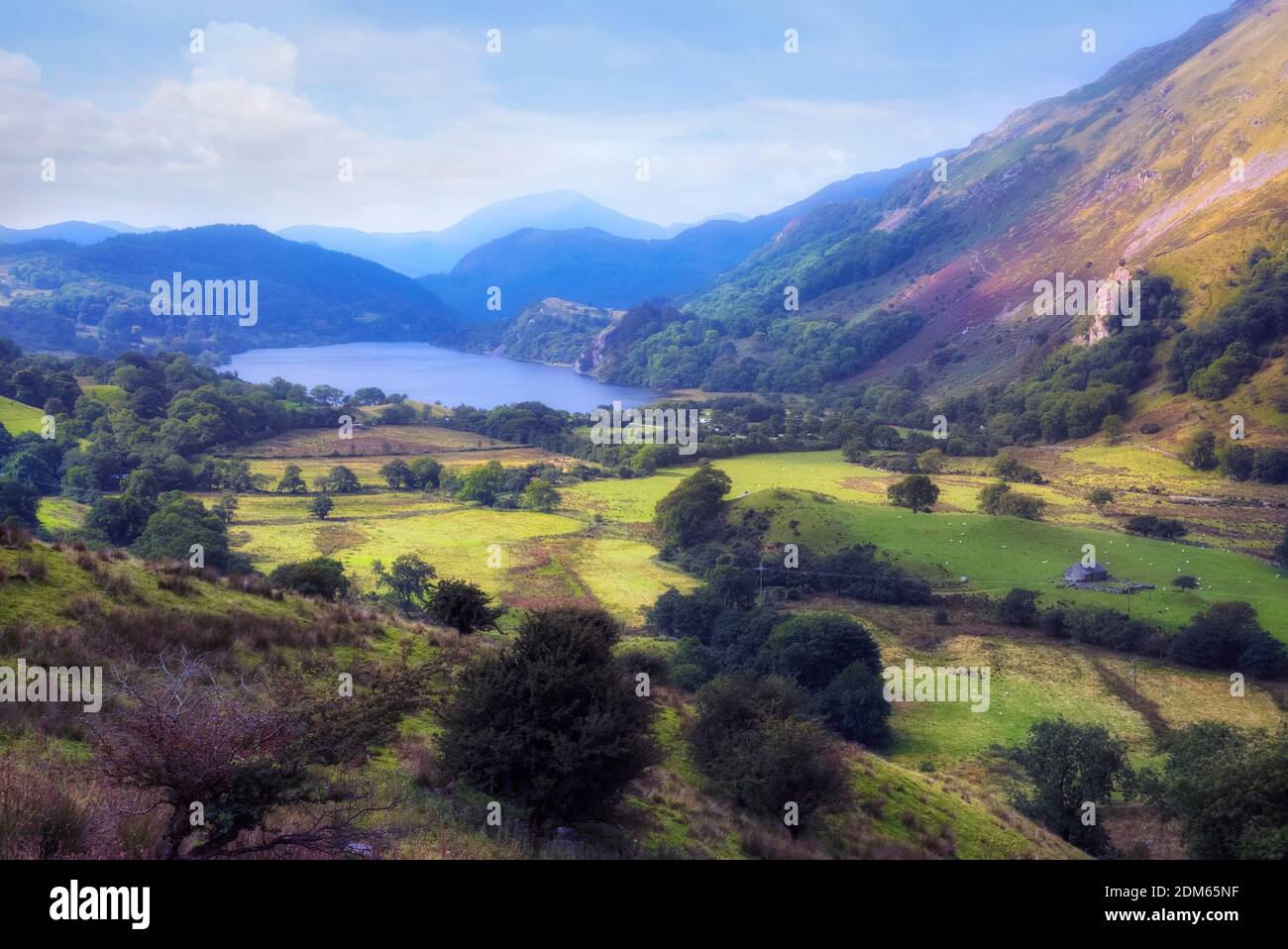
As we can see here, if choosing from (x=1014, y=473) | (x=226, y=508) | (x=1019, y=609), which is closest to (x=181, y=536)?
(x=226, y=508)

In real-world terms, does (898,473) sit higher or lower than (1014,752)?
higher

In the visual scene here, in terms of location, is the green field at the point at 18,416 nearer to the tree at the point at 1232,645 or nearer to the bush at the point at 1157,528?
the tree at the point at 1232,645

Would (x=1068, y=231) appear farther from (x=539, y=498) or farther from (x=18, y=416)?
(x=18, y=416)

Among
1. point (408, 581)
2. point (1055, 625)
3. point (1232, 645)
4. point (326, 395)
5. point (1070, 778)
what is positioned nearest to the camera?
point (1070, 778)

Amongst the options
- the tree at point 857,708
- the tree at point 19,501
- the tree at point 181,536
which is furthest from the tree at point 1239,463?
the tree at point 19,501

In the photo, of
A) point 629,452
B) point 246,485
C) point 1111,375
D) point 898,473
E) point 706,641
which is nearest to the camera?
point 706,641

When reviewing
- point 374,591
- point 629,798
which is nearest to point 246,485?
point 374,591
